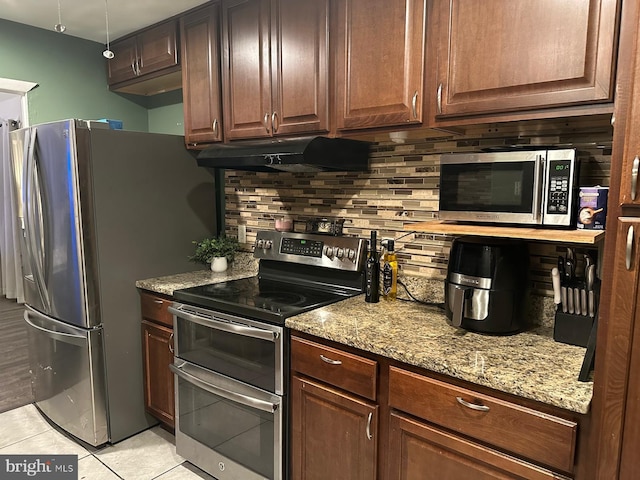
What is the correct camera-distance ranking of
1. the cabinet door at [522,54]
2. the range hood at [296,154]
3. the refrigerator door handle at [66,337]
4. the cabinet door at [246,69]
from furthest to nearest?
the refrigerator door handle at [66,337] < the cabinet door at [246,69] < the range hood at [296,154] < the cabinet door at [522,54]

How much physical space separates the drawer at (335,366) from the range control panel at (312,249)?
1.90 ft

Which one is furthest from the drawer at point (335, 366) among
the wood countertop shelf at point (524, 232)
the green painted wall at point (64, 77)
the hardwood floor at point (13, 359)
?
the hardwood floor at point (13, 359)

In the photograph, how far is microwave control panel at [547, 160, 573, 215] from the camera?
1413mm

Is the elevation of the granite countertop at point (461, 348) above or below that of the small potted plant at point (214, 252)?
below

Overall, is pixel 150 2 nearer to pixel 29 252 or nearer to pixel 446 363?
pixel 29 252

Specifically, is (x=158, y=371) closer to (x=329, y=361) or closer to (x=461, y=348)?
(x=329, y=361)

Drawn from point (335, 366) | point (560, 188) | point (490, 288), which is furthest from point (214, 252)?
point (560, 188)

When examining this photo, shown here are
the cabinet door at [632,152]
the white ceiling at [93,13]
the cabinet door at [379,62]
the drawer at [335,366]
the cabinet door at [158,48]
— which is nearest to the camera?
the cabinet door at [632,152]

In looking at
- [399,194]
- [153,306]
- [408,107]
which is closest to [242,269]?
[153,306]

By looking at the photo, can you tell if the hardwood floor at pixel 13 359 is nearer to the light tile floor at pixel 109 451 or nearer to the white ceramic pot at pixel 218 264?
the light tile floor at pixel 109 451

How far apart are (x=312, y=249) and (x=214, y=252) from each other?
72cm

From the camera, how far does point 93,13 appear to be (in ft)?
8.61

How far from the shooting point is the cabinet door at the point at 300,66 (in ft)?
6.44

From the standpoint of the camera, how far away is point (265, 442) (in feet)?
6.20
